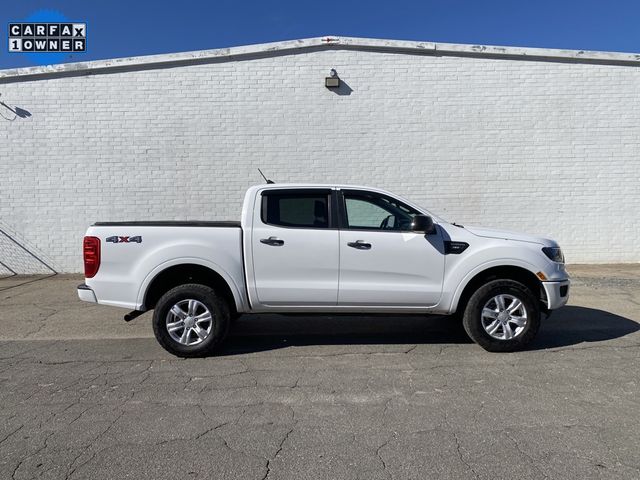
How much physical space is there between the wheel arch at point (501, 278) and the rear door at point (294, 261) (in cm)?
147

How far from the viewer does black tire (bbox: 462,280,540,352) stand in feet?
18.1

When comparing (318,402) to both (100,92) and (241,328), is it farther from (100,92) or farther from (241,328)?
(100,92)

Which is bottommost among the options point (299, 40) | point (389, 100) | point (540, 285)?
point (540, 285)

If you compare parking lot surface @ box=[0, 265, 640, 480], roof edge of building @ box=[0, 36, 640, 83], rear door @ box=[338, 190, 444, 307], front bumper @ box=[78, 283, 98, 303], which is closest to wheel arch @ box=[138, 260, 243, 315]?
front bumper @ box=[78, 283, 98, 303]

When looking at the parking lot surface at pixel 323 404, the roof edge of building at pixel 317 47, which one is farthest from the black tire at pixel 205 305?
the roof edge of building at pixel 317 47

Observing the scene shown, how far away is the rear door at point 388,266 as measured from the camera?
217 inches

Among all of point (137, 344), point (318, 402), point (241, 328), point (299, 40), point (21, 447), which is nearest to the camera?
point (21, 447)

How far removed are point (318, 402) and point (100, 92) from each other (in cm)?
985

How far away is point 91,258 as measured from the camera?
5469 mm

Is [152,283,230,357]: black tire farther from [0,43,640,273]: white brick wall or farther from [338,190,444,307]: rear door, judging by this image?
[0,43,640,273]: white brick wall

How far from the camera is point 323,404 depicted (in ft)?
13.9

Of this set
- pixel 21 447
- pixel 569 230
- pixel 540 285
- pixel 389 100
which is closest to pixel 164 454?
pixel 21 447

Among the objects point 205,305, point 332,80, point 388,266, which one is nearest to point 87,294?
point 205,305

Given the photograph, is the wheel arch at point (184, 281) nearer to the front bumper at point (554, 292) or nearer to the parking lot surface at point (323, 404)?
the parking lot surface at point (323, 404)
